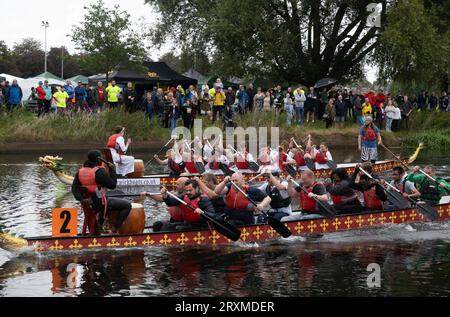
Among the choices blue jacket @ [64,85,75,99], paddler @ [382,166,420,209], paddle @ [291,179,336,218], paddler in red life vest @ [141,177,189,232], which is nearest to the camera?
paddler in red life vest @ [141,177,189,232]

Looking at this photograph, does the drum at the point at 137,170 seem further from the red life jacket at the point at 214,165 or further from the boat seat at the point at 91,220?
the boat seat at the point at 91,220

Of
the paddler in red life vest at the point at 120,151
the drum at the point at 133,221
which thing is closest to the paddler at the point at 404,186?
the drum at the point at 133,221

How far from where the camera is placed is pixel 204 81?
50.3 meters

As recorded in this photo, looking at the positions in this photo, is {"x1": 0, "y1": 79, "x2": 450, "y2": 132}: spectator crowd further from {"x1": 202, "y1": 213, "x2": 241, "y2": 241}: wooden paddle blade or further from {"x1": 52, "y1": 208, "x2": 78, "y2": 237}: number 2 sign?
{"x1": 52, "y1": 208, "x2": 78, "y2": 237}: number 2 sign

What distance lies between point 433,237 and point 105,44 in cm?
2547

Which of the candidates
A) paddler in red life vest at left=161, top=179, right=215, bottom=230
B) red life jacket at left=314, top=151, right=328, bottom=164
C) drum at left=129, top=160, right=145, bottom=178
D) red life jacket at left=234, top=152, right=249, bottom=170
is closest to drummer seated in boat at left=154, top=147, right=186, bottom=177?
drum at left=129, top=160, right=145, bottom=178

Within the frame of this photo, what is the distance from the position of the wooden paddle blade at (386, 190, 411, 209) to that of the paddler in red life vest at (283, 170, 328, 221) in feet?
6.29

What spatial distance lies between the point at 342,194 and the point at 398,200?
4.61ft

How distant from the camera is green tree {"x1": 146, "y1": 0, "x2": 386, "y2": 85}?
38781mm

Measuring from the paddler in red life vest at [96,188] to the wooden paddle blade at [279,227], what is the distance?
2.76 meters

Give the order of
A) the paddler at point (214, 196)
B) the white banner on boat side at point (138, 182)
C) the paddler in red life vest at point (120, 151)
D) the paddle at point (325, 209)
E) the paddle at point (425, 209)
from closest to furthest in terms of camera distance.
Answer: the paddler at point (214, 196) < the paddle at point (325, 209) < the paddle at point (425, 209) < the paddler in red life vest at point (120, 151) < the white banner on boat side at point (138, 182)

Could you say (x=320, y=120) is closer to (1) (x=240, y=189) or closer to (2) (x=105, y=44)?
(2) (x=105, y=44)

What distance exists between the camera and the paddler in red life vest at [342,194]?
53.9 ft
